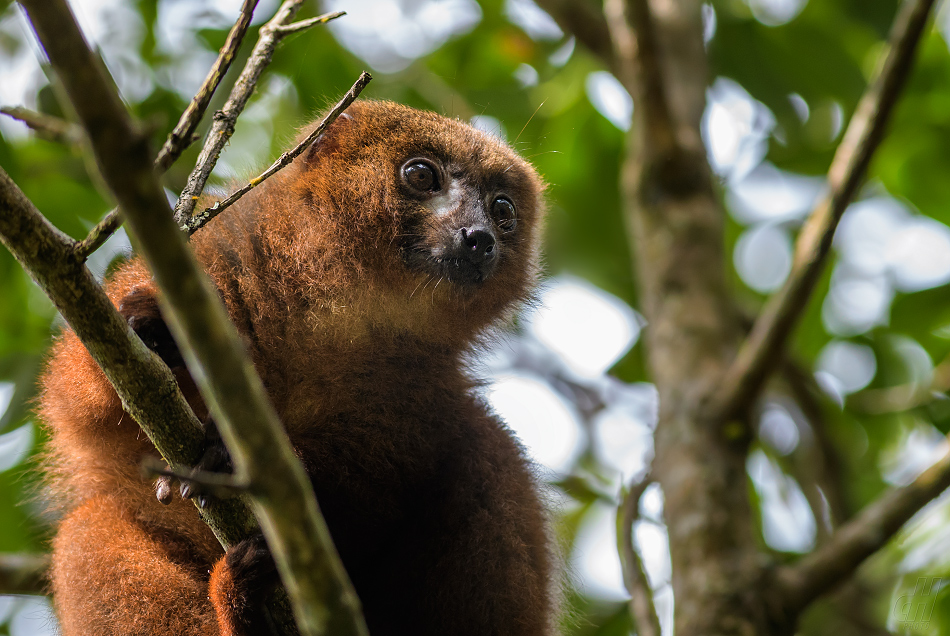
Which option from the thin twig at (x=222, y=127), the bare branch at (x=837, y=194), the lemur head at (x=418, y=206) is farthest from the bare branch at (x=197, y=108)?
the bare branch at (x=837, y=194)

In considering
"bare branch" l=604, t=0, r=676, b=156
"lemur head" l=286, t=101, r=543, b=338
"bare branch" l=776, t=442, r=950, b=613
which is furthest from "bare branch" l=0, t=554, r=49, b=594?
"bare branch" l=604, t=0, r=676, b=156

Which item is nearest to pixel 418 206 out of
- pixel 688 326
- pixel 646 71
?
pixel 688 326

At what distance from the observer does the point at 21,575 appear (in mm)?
4473

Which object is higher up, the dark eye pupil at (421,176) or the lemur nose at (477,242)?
the dark eye pupil at (421,176)

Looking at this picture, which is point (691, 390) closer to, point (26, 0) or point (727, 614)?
point (727, 614)

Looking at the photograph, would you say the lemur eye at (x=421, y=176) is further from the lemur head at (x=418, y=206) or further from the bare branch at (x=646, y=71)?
the bare branch at (x=646, y=71)

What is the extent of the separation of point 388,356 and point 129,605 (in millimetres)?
1433

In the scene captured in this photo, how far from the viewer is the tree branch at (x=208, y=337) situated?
4.60ft

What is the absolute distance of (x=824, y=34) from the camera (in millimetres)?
5590

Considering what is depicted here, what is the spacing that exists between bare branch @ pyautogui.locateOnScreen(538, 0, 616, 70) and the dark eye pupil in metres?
2.27

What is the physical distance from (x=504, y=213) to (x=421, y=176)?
592 millimetres

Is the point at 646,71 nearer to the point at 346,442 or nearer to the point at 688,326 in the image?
the point at 688,326

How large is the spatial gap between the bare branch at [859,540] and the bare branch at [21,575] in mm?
3755

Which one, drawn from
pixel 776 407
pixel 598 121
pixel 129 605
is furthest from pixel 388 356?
pixel 776 407
